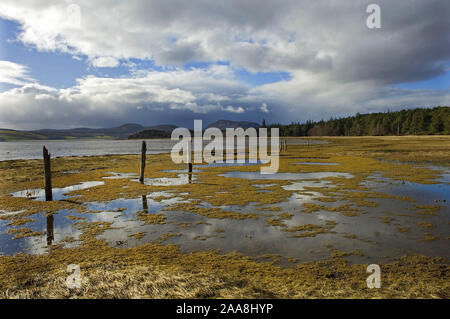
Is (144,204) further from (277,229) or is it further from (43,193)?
(43,193)

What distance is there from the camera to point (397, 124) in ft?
444

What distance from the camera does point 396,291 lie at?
6.46 meters

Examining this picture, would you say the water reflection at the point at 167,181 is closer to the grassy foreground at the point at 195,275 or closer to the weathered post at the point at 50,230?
the weathered post at the point at 50,230

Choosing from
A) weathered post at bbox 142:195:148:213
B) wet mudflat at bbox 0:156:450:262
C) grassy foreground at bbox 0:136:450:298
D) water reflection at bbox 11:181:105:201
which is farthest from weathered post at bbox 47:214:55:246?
water reflection at bbox 11:181:105:201

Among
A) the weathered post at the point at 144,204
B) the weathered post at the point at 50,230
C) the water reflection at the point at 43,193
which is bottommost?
the weathered post at the point at 50,230

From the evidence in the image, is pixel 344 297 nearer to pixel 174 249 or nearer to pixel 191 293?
pixel 191 293

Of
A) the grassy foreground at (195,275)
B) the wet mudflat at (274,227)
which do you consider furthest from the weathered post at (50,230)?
the grassy foreground at (195,275)

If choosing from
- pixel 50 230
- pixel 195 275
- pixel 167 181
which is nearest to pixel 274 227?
pixel 195 275

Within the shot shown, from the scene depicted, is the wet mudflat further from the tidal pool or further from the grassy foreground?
the grassy foreground

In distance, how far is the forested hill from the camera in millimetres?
113562

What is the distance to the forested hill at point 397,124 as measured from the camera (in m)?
114

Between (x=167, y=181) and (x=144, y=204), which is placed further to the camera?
(x=167, y=181)

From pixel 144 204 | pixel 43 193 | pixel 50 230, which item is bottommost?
pixel 50 230
